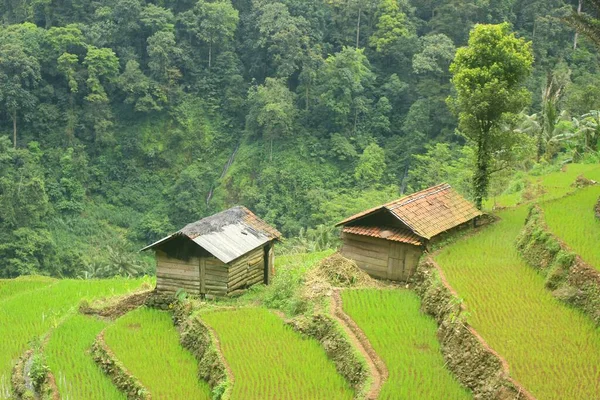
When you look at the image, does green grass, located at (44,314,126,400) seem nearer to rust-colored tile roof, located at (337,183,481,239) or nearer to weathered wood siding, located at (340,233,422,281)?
weathered wood siding, located at (340,233,422,281)

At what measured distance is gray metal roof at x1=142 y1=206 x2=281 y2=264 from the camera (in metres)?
17.7

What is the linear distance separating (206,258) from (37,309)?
221 inches

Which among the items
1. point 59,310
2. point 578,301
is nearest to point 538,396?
point 578,301

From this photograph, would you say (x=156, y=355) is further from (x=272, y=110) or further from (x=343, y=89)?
(x=343, y=89)

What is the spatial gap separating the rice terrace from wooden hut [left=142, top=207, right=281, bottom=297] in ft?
0.21

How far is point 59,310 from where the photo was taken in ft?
65.0

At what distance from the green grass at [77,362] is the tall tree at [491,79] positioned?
1115 centimetres

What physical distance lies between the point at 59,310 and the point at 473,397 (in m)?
12.4

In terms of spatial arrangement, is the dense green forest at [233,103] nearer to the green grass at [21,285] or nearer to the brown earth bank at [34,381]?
the green grass at [21,285]

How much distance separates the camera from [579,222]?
16.8 meters

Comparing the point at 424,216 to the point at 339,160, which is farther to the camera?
the point at 339,160

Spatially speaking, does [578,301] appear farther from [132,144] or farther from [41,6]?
[41,6]

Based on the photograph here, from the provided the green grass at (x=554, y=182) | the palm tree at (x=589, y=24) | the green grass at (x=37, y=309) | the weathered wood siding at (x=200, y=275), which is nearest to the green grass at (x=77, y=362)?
the green grass at (x=37, y=309)

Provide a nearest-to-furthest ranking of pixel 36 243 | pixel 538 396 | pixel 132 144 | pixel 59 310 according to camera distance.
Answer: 1. pixel 538 396
2. pixel 59 310
3. pixel 36 243
4. pixel 132 144
